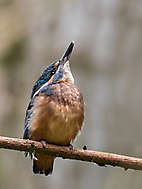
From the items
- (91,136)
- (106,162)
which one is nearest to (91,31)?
(91,136)

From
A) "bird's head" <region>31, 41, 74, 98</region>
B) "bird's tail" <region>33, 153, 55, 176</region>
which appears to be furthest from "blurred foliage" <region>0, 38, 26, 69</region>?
"bird's tail" <region>33, 153, 55, 176</region>

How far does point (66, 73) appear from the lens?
429cm

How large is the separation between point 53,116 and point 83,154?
54 centimetres

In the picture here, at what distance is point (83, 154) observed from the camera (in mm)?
3350

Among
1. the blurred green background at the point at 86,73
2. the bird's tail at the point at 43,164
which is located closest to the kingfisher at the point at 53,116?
the bird's tail at the point at 43,164

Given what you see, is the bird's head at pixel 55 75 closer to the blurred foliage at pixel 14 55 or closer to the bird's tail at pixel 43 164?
the bird's tail at pixel 43 164

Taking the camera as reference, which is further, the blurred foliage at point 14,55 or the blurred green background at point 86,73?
the blurred foliage at point 14,55

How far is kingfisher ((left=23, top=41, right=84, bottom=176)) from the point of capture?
377 centimetres

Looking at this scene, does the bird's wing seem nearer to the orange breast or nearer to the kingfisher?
the kingfisher

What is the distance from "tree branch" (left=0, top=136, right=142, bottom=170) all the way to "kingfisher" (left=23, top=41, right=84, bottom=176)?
0.16 meters

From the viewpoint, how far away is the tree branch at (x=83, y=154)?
3193mm

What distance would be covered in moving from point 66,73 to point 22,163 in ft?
4.43

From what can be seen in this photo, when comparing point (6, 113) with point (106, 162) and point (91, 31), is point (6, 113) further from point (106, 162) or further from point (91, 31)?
point (106, 162)

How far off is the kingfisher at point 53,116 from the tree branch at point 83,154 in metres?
0.16
